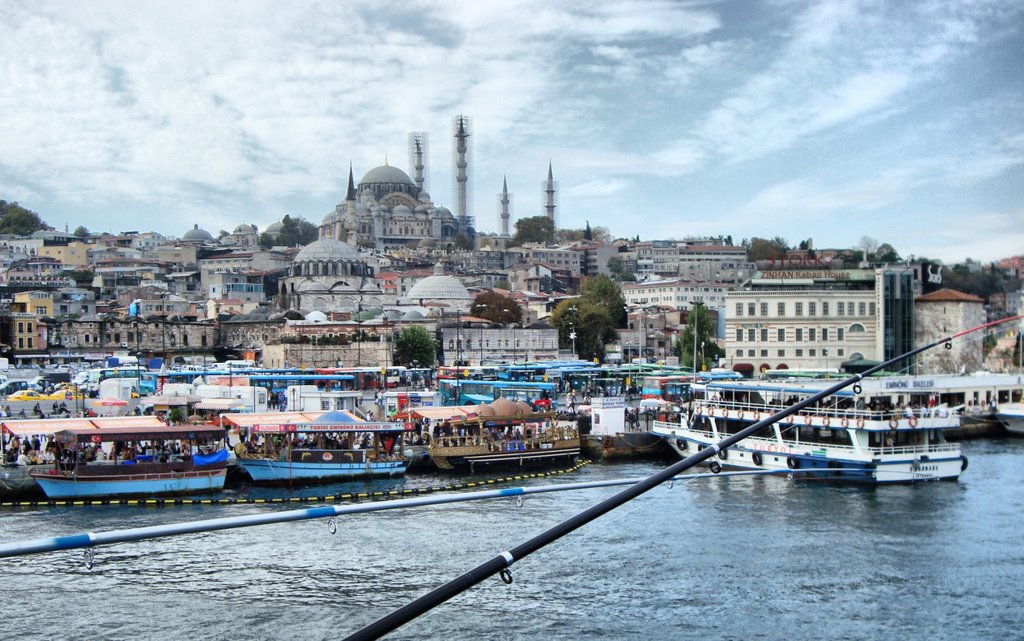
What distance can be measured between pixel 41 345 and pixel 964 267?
51876mm

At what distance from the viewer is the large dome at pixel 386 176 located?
104562 millimetres

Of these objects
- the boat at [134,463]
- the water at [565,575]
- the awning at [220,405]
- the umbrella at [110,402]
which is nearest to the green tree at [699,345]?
the awning at [220,405]

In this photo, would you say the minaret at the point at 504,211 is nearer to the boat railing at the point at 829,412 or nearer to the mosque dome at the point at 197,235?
→ the mosque dome at the point at 197,235

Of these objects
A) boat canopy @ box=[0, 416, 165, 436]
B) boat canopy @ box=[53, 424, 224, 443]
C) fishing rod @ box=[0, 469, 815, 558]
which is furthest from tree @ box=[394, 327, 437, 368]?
fishing rod @ box=[0, 469, 815, 558]

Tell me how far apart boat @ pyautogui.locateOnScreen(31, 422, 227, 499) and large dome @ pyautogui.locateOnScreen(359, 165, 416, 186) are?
87.6 meters

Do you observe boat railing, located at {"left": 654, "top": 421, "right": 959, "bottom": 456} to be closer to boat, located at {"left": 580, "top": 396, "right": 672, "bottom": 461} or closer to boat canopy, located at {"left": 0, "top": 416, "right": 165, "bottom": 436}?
boat, located at {"left": 580, "top": 396, "right": 672, "bottom": 461}

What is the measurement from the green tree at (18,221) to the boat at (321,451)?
3455 inches

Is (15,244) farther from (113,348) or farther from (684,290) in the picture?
(684,290)

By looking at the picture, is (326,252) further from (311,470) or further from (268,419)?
(311,470)

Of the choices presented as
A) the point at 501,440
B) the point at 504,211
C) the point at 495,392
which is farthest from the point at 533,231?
the point at 501,440

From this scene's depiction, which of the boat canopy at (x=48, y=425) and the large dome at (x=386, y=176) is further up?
the large dome at (x=386, y=176)

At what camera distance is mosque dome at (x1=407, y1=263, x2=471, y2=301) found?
62.1 metres

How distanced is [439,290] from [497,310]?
28.6 feet

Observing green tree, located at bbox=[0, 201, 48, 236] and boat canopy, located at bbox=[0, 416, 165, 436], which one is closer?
boat canopy, located at bbox=[0, 416, 165, 436]
